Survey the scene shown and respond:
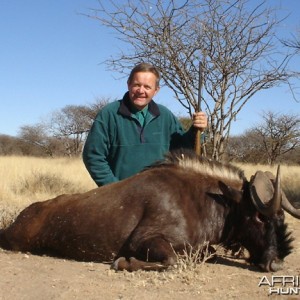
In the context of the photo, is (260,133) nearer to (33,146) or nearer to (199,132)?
(33,146)

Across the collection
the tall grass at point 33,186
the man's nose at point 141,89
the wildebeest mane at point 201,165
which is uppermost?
the man's nose at point 141,89

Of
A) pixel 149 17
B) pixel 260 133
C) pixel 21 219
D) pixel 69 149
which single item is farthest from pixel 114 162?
pixel 69 149

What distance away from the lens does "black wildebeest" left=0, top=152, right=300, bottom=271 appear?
14.4 feet

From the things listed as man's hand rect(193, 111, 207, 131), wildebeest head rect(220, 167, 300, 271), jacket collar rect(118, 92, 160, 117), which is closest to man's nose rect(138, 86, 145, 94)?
jacket collar rect(118, 92, 160, 117)

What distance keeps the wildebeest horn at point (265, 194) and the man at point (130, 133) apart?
130cm

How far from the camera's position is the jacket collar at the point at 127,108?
5570 mm

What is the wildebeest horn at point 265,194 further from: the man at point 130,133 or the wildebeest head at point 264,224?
the man at point 130,133

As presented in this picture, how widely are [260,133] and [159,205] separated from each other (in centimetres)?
3297

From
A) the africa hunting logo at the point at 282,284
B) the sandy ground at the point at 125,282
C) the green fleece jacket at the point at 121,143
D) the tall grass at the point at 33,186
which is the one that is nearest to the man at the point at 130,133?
the green fleece jacket at the point at 121,143

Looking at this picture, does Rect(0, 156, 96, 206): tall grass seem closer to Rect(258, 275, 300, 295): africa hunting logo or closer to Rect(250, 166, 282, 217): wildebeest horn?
Rect(250, 166, 282, 217): wildebeest horn

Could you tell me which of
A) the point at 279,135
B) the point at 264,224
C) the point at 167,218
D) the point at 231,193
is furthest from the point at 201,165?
the point at 279,135

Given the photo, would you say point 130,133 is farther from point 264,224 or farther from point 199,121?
point 264,224

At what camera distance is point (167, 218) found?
4461 millimetres

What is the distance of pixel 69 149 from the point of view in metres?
39.8
